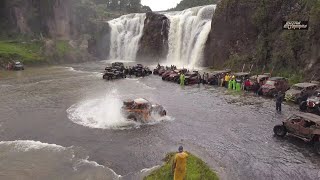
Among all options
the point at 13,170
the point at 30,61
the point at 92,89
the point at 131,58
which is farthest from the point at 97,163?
the point at 131,58

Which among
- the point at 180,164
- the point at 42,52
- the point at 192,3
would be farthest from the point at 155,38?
the point at 192,3

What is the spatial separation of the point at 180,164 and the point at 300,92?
974 inches

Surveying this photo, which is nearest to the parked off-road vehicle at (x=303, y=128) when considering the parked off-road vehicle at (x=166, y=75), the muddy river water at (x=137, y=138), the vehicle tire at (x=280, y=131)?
the vehicle tire at (x=280, y=131)

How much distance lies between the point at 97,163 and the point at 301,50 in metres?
36.3

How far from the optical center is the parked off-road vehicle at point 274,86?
131ft

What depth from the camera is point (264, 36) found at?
56500 millimetres

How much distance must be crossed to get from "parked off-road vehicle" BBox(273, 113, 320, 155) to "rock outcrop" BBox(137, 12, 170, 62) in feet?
199

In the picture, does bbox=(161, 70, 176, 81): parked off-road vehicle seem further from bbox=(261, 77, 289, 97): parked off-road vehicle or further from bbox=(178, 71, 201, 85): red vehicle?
bbox=(261, 77, 289, 97): parked off-road vehicle

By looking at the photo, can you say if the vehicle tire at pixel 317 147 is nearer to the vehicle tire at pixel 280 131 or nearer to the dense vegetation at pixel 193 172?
the vehicle tire at pixel 280 131

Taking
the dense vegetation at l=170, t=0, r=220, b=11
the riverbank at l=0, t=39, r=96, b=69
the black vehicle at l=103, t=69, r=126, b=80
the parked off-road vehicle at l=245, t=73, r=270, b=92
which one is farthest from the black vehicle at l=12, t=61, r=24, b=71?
the dense vegetation at l=170, t=0, r=220, b=11

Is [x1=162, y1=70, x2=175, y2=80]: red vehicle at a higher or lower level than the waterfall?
lower

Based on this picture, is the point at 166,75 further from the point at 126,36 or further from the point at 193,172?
the point at 126,36

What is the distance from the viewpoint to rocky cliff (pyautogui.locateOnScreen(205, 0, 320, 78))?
46753 mm

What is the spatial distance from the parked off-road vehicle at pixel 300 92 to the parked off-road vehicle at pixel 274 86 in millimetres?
2751
